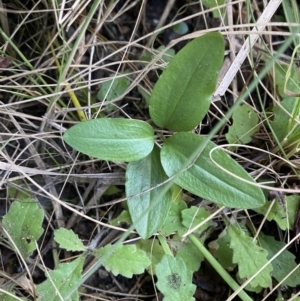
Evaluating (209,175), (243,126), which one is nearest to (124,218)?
(209,175)

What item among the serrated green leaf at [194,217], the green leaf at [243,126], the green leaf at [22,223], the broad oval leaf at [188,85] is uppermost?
the broad oval leaf at [188,85]

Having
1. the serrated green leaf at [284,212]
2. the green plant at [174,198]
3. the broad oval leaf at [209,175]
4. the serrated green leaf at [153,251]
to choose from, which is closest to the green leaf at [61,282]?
the green plant at [174,198]

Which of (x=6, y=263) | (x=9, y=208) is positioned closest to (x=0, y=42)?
(x=9, y=208)

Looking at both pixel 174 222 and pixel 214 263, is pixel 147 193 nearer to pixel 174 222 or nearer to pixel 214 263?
pixel 174 222

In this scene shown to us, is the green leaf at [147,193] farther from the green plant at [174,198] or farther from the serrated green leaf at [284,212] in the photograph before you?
the serrated green leaf at [284,212]

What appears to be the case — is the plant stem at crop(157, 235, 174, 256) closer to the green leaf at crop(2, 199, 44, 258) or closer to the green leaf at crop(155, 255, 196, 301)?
the green leaf at crop(155, 255, 196, 301)
